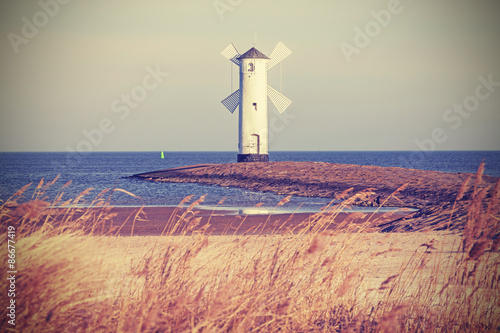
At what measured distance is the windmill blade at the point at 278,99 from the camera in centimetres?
4534

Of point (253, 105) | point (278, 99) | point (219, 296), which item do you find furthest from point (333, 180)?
point (219, 296)

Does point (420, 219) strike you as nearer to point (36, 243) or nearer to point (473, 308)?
point (473, 308)

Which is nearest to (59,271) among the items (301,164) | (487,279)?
(487,279)

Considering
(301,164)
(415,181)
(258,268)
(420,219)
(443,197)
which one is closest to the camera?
(258,268)

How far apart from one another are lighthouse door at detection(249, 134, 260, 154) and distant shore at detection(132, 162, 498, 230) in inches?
65.8

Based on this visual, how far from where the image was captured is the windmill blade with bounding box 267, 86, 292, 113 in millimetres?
45344

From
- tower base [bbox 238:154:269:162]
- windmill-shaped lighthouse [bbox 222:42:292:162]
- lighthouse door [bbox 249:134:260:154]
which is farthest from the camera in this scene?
tower base [bbox 238:154:269:162]

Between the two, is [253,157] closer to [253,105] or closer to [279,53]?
[253,105]

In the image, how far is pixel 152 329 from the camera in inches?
157

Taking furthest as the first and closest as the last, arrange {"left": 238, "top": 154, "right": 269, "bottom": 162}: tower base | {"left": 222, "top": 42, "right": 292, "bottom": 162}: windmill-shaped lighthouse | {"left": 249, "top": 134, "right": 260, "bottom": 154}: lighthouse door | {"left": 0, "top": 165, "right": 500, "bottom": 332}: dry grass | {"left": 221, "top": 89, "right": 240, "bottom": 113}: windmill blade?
1. {"left": 221, "top": 89, "right": 240, "bottom": 113}: windmill blade
2. {"left": 238, "top": 154, "right": 269, "bottom": 162}: tower base
3. {"left": 249, "top": 134, "right": 260, "bottom": 154}: lighthouse door
4. {"left": 222, "top": 42, "right": 292, "bottom": 162}: windmill-shaped lighthouse
5. {"left": 0, "top": 165, "right": 500, "bottom": 332}: dry grass

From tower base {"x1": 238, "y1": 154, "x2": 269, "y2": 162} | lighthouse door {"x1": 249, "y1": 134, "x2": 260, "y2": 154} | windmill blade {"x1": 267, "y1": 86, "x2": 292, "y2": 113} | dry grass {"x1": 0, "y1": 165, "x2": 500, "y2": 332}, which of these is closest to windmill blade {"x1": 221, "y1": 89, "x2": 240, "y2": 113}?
windmill blade {"x1": 267, "y1": 86, "x2": 292, "y2": 113}

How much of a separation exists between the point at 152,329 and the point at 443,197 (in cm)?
2392

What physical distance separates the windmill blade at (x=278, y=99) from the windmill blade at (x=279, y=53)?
7.16ft

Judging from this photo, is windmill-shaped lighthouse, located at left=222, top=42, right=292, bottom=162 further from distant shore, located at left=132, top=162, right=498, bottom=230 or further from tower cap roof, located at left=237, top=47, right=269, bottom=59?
distant shore, located at left=132, top=162, right=498, bottom=230
